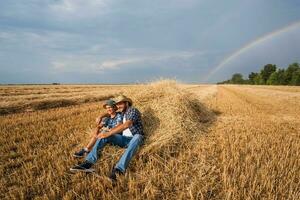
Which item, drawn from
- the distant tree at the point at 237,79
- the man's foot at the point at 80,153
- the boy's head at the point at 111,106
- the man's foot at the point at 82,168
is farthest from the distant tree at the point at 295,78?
the man's foot at the point at 82,168

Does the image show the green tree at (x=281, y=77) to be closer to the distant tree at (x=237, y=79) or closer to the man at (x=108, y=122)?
the distant tree at (x=237, y=79)

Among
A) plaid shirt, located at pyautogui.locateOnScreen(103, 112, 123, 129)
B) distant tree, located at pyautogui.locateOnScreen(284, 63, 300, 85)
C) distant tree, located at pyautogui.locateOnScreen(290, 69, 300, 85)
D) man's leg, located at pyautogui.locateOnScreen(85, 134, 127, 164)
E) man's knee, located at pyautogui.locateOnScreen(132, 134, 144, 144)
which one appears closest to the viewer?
man's leg, located at pyautogui.locateOnScreen(85, 134, 127, 164)

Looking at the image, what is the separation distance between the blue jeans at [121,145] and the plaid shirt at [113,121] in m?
0.36

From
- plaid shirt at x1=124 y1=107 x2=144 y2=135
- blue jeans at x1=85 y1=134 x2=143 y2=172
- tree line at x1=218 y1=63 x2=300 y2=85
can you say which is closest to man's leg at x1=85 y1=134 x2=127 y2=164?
blue jeans at x1=85 y1=134 x2=143 y2=172

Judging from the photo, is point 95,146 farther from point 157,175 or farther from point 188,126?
point 188,126

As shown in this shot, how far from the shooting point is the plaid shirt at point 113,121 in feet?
19.3

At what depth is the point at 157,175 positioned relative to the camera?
459 cm

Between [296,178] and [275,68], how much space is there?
325 feet

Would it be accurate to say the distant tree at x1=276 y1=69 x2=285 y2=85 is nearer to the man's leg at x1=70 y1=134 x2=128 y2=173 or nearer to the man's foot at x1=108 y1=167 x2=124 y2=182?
the man's leg at x1=70 y1=134 x2=128 y2=173

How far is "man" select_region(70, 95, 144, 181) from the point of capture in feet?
15.7

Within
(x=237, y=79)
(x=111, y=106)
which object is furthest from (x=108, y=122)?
(x=237, y=79)

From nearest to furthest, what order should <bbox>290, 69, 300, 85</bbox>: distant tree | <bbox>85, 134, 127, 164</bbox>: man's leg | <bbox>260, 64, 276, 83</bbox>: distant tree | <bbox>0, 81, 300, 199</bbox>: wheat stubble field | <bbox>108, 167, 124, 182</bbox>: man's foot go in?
<bbox>0, 81, 300, 199</bbox>: wheat stubble field < <bbox>108, 167, 124, 182</bbox>: man's foot < <bbox>85, 134, 127, 164</bbox>: man's leg < <bbox>290, 69, 300, 85</bbox>: distant tree < <bbox>260, 64, 276, 83</bbox>: distant tree

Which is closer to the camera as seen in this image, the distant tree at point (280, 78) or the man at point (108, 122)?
the man at point (108, 122)

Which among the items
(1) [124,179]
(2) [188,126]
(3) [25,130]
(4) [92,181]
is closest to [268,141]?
(2) [188,126]
